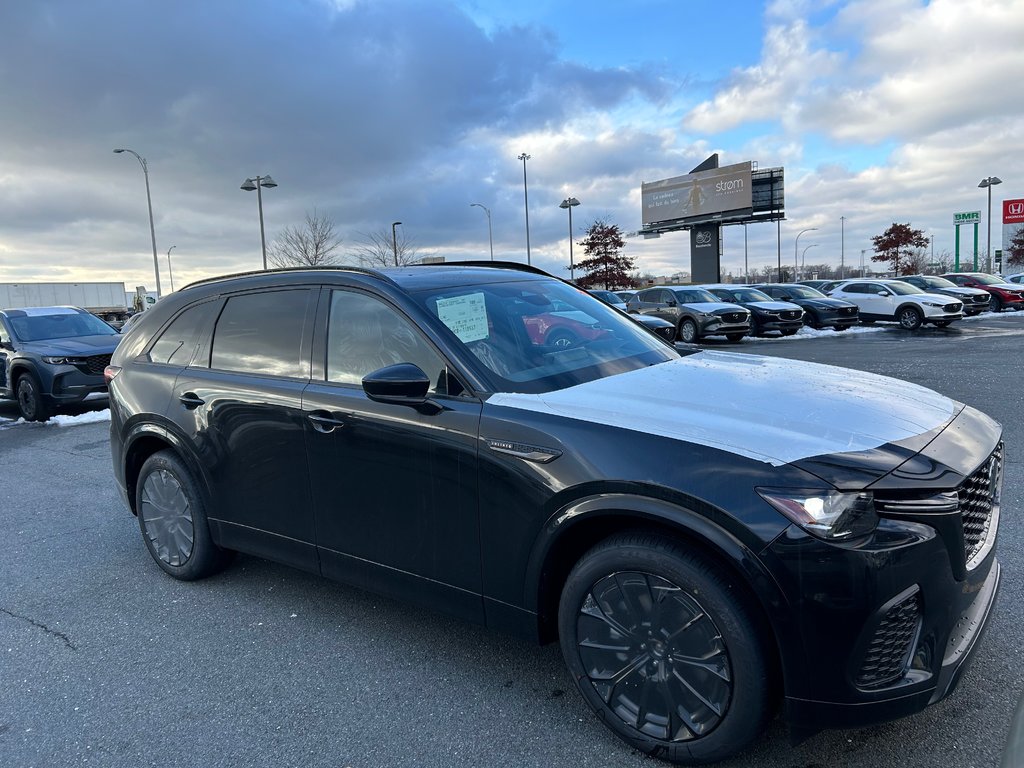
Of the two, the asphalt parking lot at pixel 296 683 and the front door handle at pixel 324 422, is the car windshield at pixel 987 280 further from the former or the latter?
the front door handle at pixel 324 422

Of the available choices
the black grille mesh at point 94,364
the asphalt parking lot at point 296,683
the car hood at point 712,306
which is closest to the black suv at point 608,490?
the asphalt parking lot at point 296,683

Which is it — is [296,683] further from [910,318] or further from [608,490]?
[910,318]

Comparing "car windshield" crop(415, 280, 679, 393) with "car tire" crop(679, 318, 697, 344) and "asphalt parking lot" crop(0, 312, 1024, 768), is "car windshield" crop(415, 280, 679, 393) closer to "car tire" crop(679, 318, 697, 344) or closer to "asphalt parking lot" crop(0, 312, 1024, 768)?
"asphalt parking lot" crop(0, 312, 1024, 768)

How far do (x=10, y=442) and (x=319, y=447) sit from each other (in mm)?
7634

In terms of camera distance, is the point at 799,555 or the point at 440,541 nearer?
the point at 799,555

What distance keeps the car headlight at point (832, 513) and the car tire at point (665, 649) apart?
1.01 ft

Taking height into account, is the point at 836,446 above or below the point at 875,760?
above

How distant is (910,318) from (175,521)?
2412 cm

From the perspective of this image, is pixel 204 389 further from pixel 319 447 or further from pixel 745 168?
A: pixel 745 168

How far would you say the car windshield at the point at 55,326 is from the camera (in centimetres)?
1079

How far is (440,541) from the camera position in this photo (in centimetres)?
282

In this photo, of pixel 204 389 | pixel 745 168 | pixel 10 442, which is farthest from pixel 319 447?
pixel 745 168

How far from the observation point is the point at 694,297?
2125 centimetres

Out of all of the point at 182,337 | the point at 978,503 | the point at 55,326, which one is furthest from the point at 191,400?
the point at 55,326
